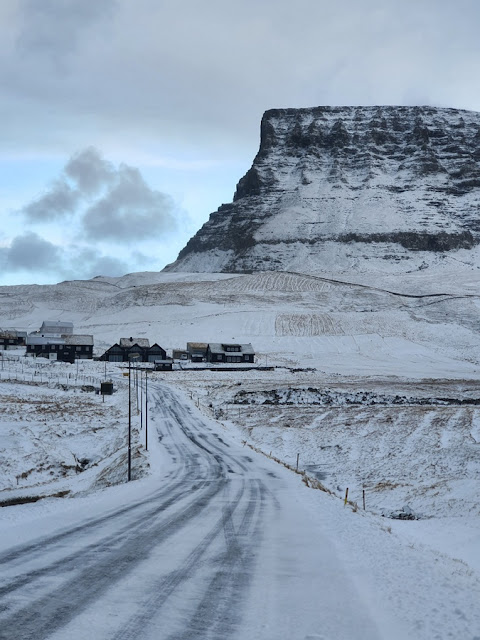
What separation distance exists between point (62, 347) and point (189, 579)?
10914cm

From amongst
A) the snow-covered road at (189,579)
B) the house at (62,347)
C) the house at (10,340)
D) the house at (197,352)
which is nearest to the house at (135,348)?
the house at (62,347)

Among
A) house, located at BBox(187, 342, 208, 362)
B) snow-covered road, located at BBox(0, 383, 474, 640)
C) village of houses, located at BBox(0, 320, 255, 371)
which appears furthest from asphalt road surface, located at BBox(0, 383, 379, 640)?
house, located at BBox(187, 342, 208, 362)

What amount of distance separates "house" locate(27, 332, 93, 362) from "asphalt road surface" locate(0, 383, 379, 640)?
9823cm

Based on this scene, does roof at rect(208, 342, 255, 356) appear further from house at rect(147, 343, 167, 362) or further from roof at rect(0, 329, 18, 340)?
roof at rect(0, 329, 18, 340)

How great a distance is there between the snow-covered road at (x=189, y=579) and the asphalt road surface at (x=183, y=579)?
0.08 feet

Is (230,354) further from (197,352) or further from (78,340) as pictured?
(78,340)

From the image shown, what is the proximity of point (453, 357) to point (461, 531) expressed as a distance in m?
108

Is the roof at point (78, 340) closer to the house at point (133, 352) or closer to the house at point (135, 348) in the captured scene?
the house at point (133, 352)

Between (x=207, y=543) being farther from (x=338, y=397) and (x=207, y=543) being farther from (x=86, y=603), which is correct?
(x=338, y=397)

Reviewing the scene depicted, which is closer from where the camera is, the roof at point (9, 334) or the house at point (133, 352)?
the house at point (133, 352)

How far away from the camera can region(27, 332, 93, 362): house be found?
367 feet

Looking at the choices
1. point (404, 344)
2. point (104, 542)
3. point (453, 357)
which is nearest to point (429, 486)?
point (104, 542)

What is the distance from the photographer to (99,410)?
171ft

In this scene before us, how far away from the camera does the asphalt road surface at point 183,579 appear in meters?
7.94
